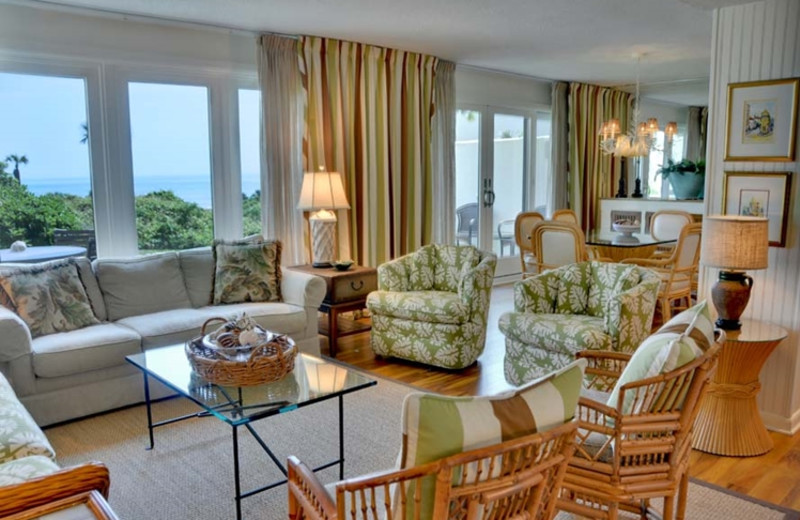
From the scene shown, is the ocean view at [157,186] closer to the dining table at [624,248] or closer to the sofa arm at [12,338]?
the sofa arm at [12,338]

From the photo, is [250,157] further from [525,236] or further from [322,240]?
[525,236]

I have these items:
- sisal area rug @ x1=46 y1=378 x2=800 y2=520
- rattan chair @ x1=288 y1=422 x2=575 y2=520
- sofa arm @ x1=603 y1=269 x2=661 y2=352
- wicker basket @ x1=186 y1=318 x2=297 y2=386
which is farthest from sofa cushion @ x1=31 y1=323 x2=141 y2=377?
sofa arm @ x1=603 y1=269 x2=661 y2=352

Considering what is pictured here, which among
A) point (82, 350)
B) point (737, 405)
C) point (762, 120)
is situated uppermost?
point (762, 120)

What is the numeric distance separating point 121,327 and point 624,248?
159 inches

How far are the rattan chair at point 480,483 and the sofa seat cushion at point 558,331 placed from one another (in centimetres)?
195

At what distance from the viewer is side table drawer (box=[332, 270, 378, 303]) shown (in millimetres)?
4496

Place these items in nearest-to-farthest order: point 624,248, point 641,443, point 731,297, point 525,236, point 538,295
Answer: point 641,443
point 731,297
point 538,295
point 624,248
point 525,236

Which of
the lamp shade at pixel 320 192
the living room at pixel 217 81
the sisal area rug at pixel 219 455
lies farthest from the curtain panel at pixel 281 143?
the sisal area rug at pixel 219 455

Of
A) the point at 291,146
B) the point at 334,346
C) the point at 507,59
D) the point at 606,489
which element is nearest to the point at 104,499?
the point at 606,489

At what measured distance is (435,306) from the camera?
13.6 feet

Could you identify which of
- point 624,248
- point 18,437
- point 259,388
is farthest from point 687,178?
point 18,437

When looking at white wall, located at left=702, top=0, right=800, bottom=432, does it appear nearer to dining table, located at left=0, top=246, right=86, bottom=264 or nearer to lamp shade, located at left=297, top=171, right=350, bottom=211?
lamp shade, located at left=297, top=171, right=350, bottom=211

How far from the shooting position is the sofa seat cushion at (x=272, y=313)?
399cm

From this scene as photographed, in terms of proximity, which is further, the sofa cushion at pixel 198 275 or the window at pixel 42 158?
the sofa cushion at pixel 198 275
